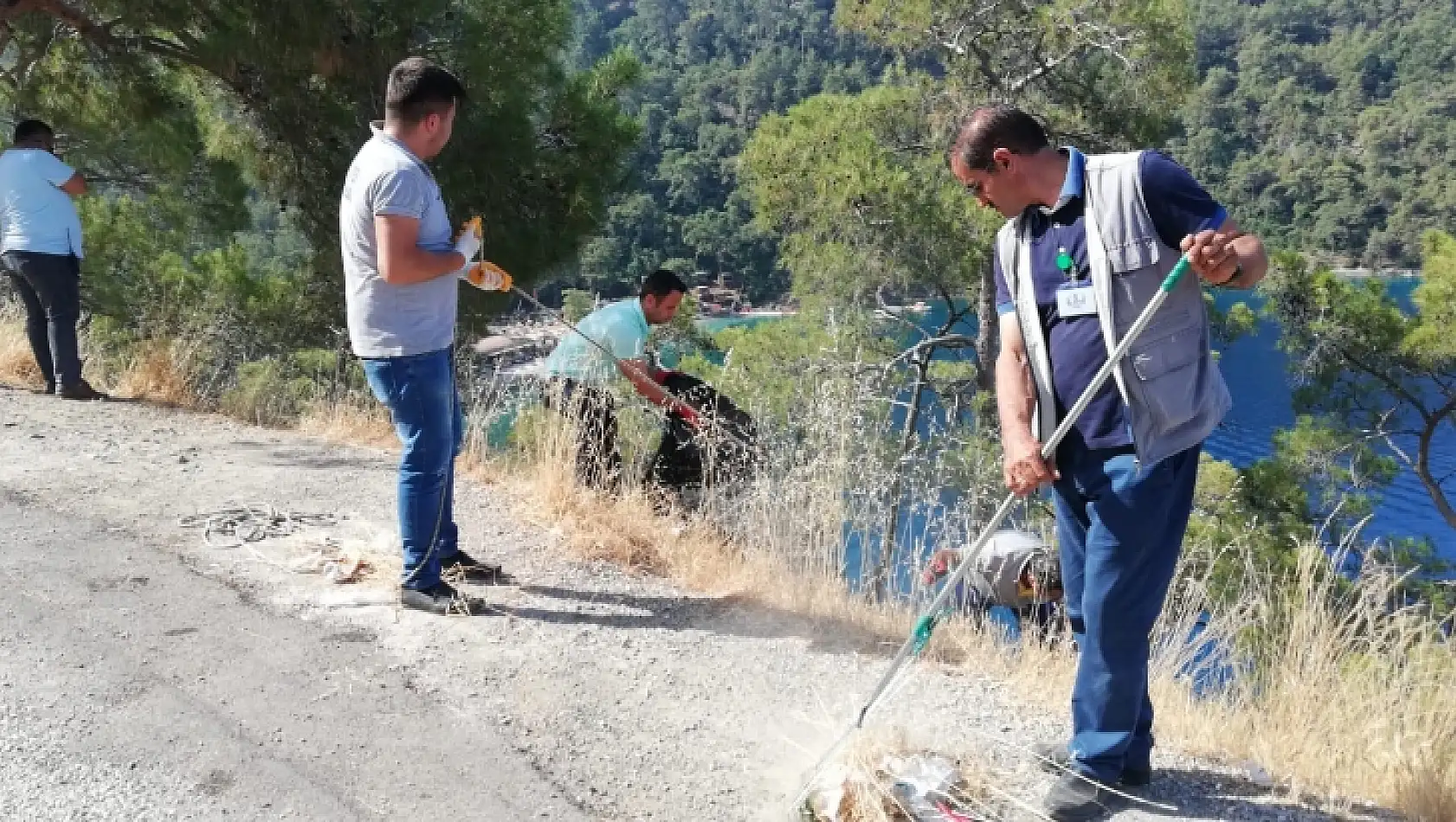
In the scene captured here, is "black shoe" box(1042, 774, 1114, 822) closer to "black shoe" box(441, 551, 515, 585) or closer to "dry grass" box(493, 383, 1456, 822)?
"dry grass" box(493, 383, 1456, 822)

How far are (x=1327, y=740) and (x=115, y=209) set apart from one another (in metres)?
15.9

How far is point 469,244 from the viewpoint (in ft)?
12.5

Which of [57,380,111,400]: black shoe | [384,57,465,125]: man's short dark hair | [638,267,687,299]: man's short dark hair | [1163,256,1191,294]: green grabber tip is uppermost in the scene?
[384,57,465,125]: man's short dark hair

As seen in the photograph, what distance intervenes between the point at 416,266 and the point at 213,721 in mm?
1432

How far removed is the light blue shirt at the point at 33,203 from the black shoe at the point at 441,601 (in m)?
4.41

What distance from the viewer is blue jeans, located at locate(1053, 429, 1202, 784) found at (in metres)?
2.57

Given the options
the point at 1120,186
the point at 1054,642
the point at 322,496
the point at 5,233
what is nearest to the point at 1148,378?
the point at 1120,186

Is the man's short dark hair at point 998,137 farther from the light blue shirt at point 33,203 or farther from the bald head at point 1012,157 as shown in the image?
the light blue shirt at point 33,203

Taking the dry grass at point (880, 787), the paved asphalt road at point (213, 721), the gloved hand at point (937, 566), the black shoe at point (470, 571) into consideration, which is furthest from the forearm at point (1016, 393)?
the black shoe at point (470, 571)

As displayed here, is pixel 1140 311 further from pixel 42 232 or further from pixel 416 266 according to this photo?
pixel 42 232

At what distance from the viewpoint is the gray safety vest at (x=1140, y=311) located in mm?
2506

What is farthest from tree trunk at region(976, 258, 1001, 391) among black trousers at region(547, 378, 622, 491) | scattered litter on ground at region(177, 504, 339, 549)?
scattered litter on ground at region(177, 504, 339, 549)

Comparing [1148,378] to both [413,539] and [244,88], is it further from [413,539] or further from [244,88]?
[244,88]

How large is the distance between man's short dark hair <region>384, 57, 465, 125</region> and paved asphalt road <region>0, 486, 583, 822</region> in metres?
1.67
